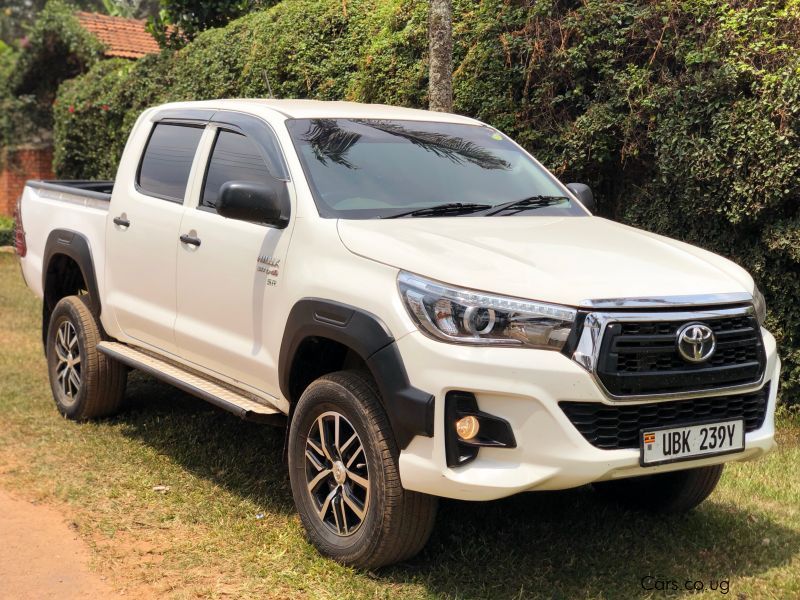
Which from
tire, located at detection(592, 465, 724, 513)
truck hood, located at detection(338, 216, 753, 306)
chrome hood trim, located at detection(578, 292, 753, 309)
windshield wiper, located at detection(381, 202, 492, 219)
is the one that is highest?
windshield wiper, located at detection(381, 202, 492, 219)

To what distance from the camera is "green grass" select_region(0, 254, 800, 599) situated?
413 centimetres

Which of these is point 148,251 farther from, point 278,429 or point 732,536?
point 732,536

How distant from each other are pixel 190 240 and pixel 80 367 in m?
1.86

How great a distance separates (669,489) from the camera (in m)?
4.86

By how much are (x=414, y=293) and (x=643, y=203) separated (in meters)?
3.95

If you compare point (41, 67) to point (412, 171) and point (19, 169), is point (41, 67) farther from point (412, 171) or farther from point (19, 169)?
point (412, 171)

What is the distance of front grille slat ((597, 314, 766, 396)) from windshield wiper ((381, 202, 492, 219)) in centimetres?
124

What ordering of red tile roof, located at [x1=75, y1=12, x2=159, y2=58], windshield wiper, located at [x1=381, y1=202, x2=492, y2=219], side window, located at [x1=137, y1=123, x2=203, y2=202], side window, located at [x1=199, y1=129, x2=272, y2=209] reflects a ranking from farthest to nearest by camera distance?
1. red tile roof, located at [x1=75, y1=12, x2=159, y2=58]
2. side window, located at [x1=137, y1=123, x2=203, y2=202]
3. side window, located at [x1=199, y1=129, x2=272, y2=209]
4. windshield wiper, located at [x1=381, y1=202, x2=492, y2=219]

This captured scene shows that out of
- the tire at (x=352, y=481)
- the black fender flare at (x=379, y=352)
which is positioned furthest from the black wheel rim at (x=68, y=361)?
the black fender flare at (x=379, y=352)

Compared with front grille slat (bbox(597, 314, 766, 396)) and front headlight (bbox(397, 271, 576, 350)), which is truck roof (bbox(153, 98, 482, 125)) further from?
front grille slat (bbox(597, 314, 766, 396))

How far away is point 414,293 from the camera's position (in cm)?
381

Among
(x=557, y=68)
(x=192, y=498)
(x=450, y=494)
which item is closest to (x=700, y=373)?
(x=450, y=494)

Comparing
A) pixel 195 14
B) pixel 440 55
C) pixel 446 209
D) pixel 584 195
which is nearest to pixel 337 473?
pixel 446 209

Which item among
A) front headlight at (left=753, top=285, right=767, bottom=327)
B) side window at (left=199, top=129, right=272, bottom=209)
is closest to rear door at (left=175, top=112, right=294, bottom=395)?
side window at (left=199, top=129, right=272, bottom=209)
